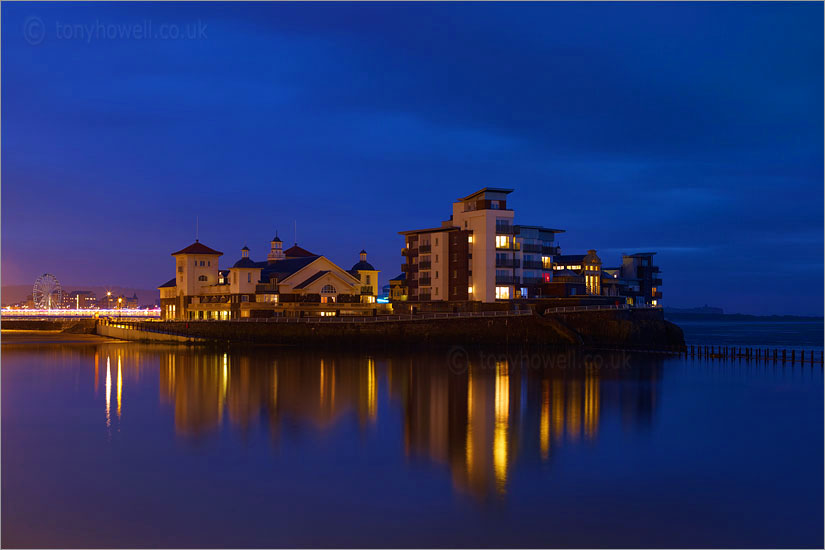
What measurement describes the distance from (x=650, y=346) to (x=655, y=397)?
29.4 meters

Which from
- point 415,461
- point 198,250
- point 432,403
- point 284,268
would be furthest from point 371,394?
point 198,250

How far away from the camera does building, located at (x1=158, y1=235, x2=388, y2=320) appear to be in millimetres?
89000

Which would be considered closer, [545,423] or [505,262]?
[545,423]

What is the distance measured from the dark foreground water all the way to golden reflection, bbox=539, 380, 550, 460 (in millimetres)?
132

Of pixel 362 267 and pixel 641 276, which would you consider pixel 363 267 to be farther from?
pixel 641 276

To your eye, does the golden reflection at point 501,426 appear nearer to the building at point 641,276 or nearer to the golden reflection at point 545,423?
the golden reflection at point 545,423

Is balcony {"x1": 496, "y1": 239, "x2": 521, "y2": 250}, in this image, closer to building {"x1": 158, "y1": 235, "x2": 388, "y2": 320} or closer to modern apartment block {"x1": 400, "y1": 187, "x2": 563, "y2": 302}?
modern apartment block {"x1": 400, "y1": 187, "x2": 563, "y2": 302}

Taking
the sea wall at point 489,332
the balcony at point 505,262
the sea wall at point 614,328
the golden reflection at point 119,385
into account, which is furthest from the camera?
the balcony at point 505,262

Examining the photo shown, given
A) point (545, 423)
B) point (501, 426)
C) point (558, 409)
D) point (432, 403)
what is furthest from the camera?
point (432, 403)

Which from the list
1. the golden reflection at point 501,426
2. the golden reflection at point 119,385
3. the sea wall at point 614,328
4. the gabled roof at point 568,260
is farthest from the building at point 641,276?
the golden reflection at point 119,385

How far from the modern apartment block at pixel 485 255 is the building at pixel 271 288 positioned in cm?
1426

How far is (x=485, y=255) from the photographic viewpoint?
76312mm
